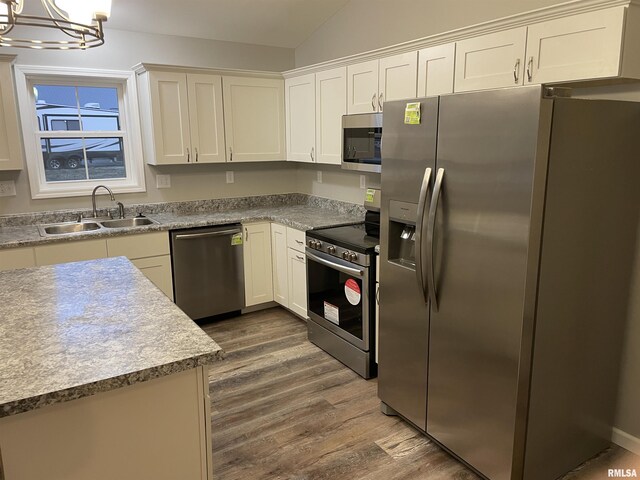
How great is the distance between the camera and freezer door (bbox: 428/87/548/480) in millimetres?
1757

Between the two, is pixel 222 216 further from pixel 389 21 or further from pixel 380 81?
pixel 389 21

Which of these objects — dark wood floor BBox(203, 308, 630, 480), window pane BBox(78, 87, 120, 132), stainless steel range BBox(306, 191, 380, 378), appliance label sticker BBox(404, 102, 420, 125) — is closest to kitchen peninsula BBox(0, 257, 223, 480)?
dark wood floor BBox(203, 308, 630, 480)

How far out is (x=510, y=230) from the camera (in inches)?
70.6

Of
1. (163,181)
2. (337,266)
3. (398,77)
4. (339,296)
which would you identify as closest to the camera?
(398,77)

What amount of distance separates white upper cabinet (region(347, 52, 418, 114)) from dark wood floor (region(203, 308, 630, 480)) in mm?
1807

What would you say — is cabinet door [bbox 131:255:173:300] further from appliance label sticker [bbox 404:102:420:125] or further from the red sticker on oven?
appliance label sticker [bbox 404:102:420:125]

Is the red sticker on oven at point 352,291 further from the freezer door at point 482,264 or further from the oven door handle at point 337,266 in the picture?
the freezer door at point 482,264

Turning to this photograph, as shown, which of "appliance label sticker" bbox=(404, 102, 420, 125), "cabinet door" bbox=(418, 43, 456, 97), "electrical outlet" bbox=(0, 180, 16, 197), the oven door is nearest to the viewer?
"appliance label sticker" bbox=(404, 102, 420, 125)

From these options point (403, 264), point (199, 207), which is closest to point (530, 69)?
point (403, 264)

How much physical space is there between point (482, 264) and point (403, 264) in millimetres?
521

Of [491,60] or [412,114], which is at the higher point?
[491,60]

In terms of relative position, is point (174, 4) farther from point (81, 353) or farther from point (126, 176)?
point (81, 353)

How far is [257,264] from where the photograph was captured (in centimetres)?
408

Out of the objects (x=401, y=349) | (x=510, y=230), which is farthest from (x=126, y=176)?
(x=510, y=230)
